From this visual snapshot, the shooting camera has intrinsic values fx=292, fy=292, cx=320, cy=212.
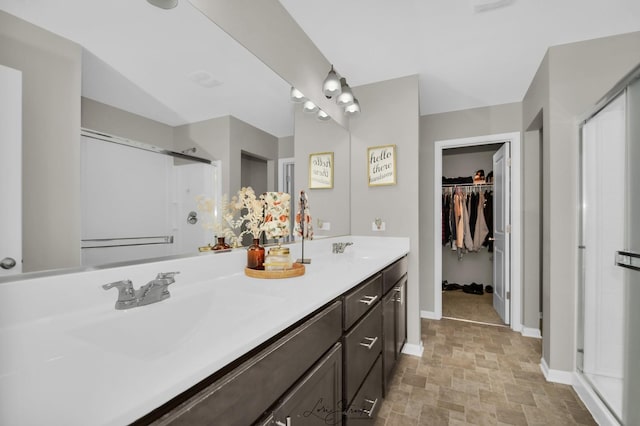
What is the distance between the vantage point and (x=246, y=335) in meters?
0.67

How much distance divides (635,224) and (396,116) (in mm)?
1733

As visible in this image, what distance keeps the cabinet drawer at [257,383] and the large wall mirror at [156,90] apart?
0.62 meters

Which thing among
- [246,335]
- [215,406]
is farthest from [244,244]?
[215,406]

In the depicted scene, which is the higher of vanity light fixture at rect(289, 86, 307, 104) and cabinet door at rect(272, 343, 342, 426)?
vanity light fixture at rect(289, 86, 307, 104)

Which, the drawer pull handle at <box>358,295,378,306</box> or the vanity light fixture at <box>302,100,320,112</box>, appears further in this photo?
the vanity light fixture at <box>302,100,320,112</box>

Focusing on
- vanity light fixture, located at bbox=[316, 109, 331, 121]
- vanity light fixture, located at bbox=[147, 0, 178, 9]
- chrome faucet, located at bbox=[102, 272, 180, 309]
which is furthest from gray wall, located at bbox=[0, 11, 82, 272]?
vanity light fixture, located at bbox=[316, 109, 331, 121]

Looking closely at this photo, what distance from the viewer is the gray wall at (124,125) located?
2.90 feet

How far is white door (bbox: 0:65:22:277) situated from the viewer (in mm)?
691

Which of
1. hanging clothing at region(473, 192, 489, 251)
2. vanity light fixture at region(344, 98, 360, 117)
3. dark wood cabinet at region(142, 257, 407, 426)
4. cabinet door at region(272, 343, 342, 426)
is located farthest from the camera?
hanging clothing at region(473, 192, 489, 251)

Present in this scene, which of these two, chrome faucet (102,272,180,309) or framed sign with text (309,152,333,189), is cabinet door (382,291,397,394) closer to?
framed sign with text (309,152,333,189)

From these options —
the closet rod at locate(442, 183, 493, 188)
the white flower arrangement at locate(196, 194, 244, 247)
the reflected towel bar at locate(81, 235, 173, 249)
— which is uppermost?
the closet rod at locate(442, 183, 493, 188)

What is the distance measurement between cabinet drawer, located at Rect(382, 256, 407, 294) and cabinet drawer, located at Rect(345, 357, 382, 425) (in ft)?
1.39

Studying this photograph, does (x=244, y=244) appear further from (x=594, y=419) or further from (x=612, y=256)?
(x=594, y=419)

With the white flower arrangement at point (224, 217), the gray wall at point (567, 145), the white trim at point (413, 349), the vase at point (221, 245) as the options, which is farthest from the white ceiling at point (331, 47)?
the white trim at point (413, 349)
